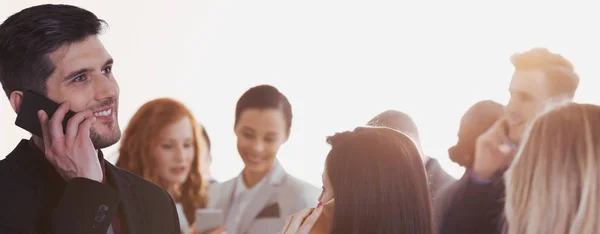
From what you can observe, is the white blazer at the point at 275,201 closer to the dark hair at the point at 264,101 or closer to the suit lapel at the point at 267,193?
the suit lapel at the point at 267,193

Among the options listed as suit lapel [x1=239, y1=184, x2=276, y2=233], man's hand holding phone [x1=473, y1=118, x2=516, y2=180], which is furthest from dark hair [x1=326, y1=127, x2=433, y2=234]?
suit lapel [x1=239, y1=184, x2=276, y2=233]

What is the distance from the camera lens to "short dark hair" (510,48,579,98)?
13.0 feet

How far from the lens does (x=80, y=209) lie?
6.12 ft

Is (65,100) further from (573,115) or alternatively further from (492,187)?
(492,187)

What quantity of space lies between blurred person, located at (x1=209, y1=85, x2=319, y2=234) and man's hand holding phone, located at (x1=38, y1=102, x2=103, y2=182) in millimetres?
2655

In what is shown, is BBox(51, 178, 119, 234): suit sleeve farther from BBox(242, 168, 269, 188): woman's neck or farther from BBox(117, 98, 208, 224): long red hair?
BBox(242, 168, 269, 188): woman's neck

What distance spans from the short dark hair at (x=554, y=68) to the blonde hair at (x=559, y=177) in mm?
1477

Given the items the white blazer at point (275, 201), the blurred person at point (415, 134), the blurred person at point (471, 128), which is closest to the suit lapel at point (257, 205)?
the white blazer at point (275, 201)

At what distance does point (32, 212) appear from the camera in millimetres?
1952

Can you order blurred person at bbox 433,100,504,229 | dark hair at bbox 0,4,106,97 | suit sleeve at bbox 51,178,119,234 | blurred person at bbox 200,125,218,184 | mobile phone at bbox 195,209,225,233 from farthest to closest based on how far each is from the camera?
blurred person at bbox 200,125,218,184, blurred person at bbox 433,100,504,229, mobile phone at bbox 195,209,225,233, dark hair at bbox 0,4,106,97, suit sleeve at bbox 51,178,119,234

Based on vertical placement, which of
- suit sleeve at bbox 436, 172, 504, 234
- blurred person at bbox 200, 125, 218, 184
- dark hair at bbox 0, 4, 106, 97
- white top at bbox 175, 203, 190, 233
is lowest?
white top at bbox 175, 203, 190, 233

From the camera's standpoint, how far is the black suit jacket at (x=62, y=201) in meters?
1.87

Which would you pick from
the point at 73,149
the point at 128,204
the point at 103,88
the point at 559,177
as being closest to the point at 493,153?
the point at 559,177

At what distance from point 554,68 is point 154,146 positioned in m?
2.46
